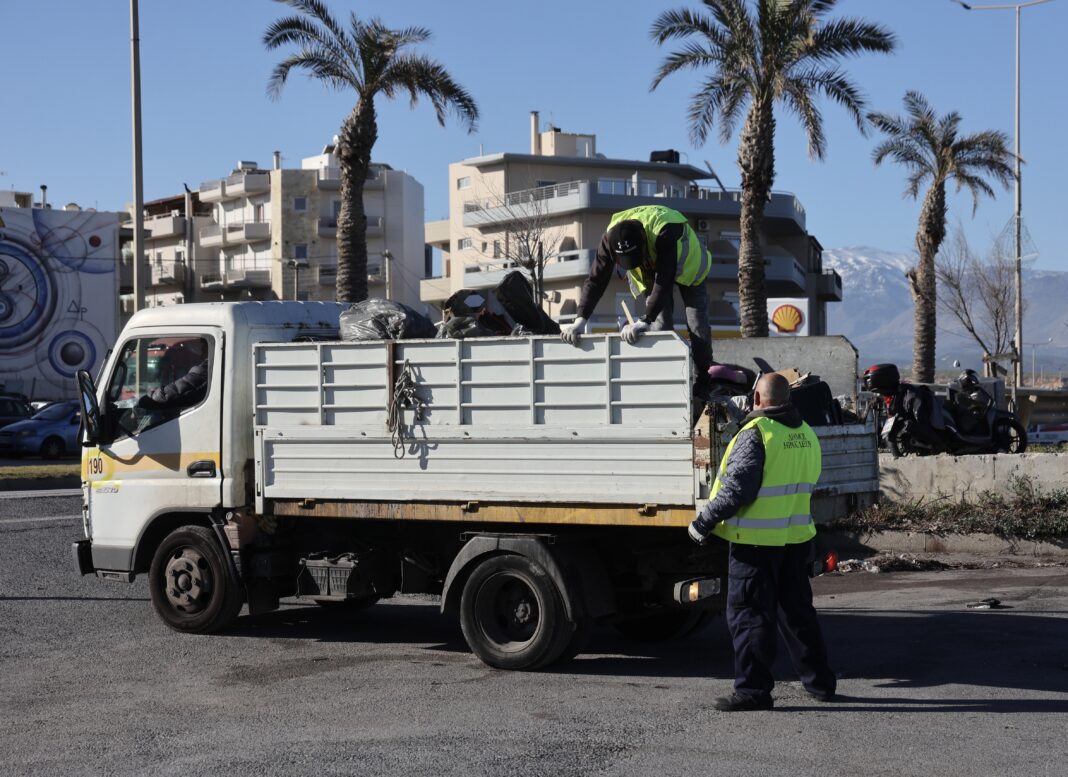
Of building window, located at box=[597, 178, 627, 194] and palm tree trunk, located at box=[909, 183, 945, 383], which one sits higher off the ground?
building window, located at box=[597, 178, 627, 194]

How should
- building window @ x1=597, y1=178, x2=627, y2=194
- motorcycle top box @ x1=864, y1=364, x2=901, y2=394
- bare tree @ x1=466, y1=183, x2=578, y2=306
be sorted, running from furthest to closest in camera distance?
building window @ x1=597, y1=178, x2=627, y2=194, bare tree @ x1=466, y1=183, x2=578, y2=306, motorcycle top box @ x1=864, y1=364, x2=901, y2=394

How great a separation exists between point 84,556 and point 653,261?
4966 mm

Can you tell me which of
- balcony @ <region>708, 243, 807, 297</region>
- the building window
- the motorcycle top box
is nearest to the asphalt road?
the motorcycle top box

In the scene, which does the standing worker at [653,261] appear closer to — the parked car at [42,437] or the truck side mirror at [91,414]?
the truck side mirror at [91,414]

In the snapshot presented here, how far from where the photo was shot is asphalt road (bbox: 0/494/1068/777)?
6.29 metres

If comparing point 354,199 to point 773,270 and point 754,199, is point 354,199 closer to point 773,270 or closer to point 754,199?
point 754,199

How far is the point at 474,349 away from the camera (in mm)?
8500

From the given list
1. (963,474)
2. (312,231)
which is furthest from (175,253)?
(963,474)

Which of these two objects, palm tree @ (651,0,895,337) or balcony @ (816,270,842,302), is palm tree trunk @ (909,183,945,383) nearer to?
palm tree @ (651,0,895,337)

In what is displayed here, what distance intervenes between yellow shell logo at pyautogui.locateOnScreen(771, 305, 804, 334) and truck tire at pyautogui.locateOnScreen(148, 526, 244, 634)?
4393 centimetres

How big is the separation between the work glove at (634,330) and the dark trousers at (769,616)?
1.32 metres

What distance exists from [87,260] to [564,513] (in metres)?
68.9

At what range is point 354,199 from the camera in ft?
92.1

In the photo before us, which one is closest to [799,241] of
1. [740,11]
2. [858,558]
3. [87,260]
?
[87,260]
